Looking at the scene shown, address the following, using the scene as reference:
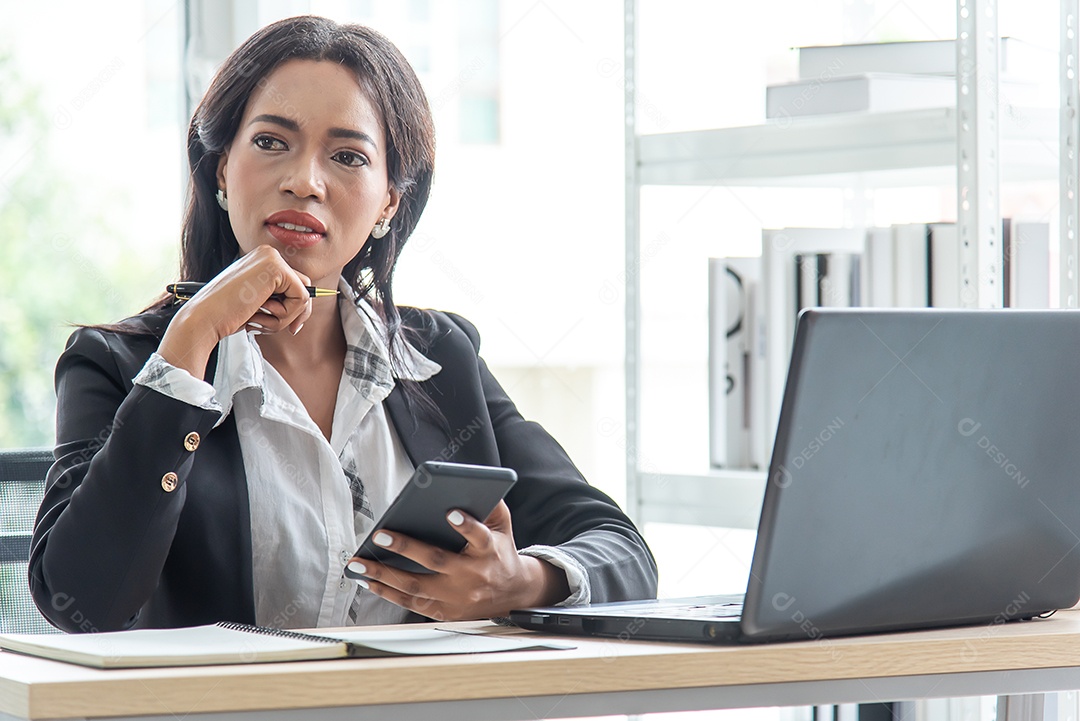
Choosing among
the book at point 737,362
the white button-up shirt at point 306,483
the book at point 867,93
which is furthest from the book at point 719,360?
the white button-up shirt at point 306,483

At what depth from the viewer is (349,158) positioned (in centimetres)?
156

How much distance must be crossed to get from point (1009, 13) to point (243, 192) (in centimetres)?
124

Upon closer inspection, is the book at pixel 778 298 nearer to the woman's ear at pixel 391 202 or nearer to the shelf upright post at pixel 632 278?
the shelf upright post at pixel 632 278

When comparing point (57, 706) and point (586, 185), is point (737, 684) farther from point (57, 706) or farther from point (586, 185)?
point (586, 185)

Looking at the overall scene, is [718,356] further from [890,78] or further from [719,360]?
[890,78]

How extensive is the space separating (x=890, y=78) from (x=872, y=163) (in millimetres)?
140

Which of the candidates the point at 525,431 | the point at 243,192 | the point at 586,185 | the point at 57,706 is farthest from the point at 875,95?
the point at 586,185

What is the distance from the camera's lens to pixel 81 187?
8.19 feet

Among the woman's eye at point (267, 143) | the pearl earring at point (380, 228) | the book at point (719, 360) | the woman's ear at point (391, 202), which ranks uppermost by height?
the woman's eye at point (267, 143)

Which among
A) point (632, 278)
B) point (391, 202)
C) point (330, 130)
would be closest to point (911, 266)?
point (632, 278)

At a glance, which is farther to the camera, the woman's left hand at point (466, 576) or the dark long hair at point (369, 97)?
the dark long hair at point (369, 97)

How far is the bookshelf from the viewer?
171 centimetres

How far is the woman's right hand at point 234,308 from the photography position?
4.13 feet

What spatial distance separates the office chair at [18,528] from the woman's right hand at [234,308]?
0.96ft
